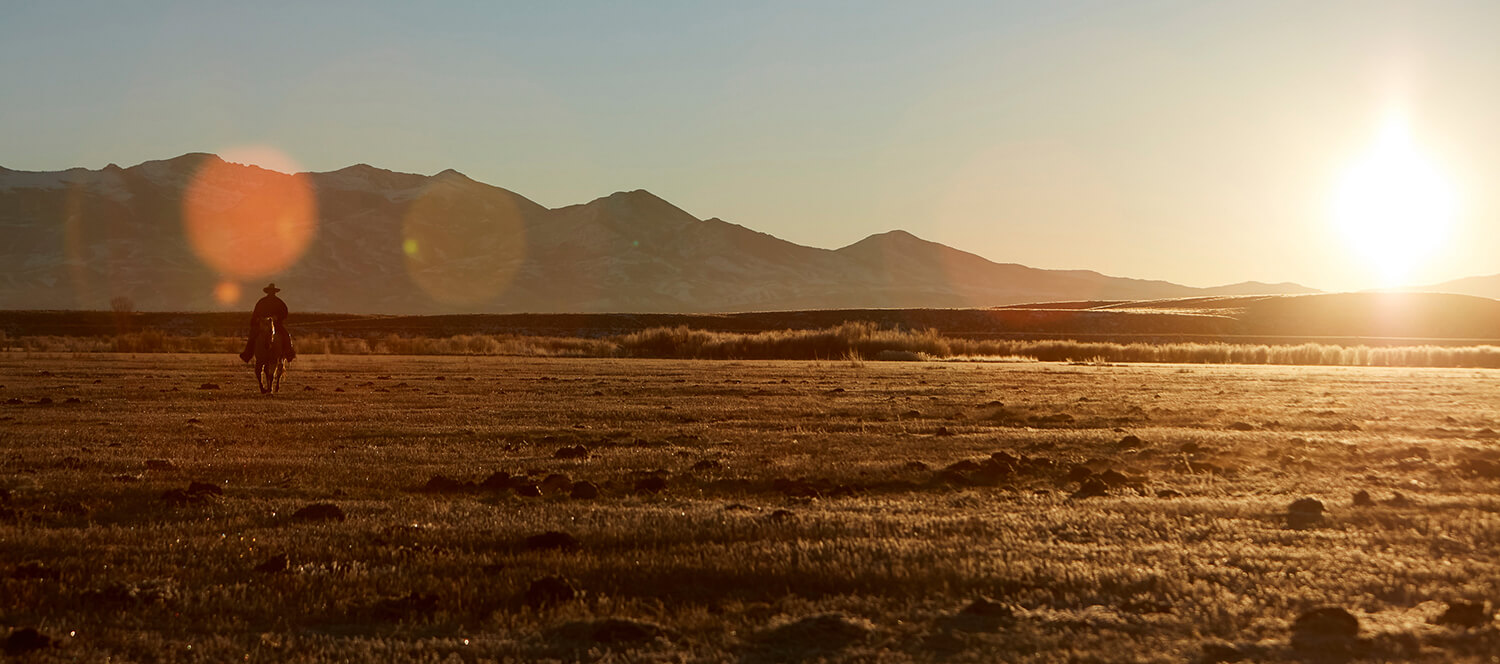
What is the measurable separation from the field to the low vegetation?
4736 cm

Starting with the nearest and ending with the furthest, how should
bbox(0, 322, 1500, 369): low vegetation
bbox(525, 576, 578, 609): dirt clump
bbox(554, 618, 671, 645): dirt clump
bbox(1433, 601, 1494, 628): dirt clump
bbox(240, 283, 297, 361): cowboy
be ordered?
bbox(554, 618, 671, 645): dirt clump → bbox(1433, 601, 1494, 628): dirt clump → bbox(525, 576, 578, 609): dirt clump → bbox(240, 283, 297, 361): cowboy → bbox(0, 322, 1500, 369): low vegetation

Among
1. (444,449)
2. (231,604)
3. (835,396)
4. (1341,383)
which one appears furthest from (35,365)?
(1341,383)

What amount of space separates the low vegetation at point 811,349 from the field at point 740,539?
155 ft

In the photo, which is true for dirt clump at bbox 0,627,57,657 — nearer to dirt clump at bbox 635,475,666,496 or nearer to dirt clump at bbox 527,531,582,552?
dirt clump at bbox 527,531,582,552

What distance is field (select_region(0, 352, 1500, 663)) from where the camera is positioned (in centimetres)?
791

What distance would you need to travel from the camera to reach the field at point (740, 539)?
7.91m

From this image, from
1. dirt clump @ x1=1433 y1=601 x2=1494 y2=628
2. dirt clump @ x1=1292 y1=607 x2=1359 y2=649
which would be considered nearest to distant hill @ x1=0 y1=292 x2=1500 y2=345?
dirt clump @ x1=1433 y1=601 x2=1494 y2=628

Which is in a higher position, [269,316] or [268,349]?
[269,316]

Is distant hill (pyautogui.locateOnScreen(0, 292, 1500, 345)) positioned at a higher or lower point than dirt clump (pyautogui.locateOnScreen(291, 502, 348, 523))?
higher

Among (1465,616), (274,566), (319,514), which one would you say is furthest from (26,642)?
(1465,616)

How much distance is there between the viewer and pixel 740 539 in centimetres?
1116

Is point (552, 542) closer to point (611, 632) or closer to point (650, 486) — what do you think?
point (611, 632)

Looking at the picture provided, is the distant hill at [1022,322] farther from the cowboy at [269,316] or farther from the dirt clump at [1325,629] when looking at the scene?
the dirt clump at [1325,629]

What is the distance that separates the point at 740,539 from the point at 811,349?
65.6m
